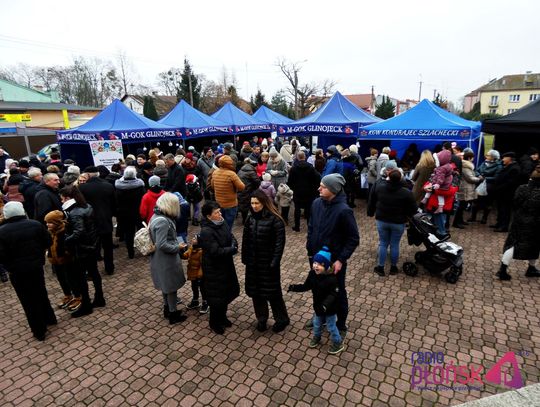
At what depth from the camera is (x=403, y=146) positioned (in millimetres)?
11930

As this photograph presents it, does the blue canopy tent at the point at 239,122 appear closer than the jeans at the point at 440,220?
No

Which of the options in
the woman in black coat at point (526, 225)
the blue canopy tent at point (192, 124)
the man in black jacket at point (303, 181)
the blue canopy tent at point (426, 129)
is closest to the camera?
the woman in black coat at point (526, 225)

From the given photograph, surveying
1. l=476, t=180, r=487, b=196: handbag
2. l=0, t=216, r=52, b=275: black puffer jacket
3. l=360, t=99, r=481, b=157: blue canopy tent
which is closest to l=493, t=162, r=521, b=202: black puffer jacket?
l=476, t=180, r=487, b=196: handbag

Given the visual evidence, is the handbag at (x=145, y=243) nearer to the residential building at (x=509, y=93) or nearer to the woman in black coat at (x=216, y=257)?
the woman in black coat at (x=216, y=257)

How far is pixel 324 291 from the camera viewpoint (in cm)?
327

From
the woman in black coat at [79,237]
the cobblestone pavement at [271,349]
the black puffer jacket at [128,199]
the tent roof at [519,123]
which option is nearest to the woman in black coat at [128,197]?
the black puffer jacket at [128,199]

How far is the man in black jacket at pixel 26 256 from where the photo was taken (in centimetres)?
361

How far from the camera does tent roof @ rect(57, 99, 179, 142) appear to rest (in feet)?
35.5

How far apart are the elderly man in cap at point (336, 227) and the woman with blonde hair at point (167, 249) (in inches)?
64.6

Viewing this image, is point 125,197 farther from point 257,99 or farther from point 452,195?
point 257,99

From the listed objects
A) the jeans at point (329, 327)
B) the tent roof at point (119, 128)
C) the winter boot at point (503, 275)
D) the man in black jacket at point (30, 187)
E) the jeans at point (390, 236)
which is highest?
the tent roof at point (119, 128)

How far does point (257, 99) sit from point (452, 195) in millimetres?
41359

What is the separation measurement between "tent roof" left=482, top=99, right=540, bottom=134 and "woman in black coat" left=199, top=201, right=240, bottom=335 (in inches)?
324

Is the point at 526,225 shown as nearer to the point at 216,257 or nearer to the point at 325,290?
the point at 325,290
